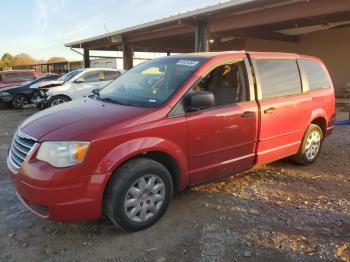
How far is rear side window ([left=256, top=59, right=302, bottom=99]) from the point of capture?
472cm

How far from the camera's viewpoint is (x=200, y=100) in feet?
12.4

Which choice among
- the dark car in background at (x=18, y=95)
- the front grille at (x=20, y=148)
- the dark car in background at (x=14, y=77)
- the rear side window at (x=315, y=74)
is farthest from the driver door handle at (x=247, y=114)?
the dark car in background at (x=14, y=77)

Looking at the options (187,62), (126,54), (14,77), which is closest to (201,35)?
(126,54)

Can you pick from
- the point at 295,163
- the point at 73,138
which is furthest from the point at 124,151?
the point at 295,163

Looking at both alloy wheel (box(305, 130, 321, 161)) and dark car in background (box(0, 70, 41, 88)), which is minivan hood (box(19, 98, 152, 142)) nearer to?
alloy wheel (box(305, 130, 321, 161))

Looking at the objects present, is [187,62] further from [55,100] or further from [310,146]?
[55,100]

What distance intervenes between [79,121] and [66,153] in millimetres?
426

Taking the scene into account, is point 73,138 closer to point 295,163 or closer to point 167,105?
point 167,105

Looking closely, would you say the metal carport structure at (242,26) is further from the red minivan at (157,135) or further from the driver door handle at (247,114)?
the driver door handle at (247,114)

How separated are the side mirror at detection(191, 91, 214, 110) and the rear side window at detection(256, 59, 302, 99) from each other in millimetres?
1119

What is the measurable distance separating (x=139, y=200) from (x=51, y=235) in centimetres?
93

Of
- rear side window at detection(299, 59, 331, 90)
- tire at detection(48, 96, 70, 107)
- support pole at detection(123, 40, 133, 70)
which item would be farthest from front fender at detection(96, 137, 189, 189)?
support pole at detection(123, 40, 133, 70)

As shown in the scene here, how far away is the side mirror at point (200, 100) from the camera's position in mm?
3783

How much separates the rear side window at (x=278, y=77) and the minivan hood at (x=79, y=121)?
1.84 metres
